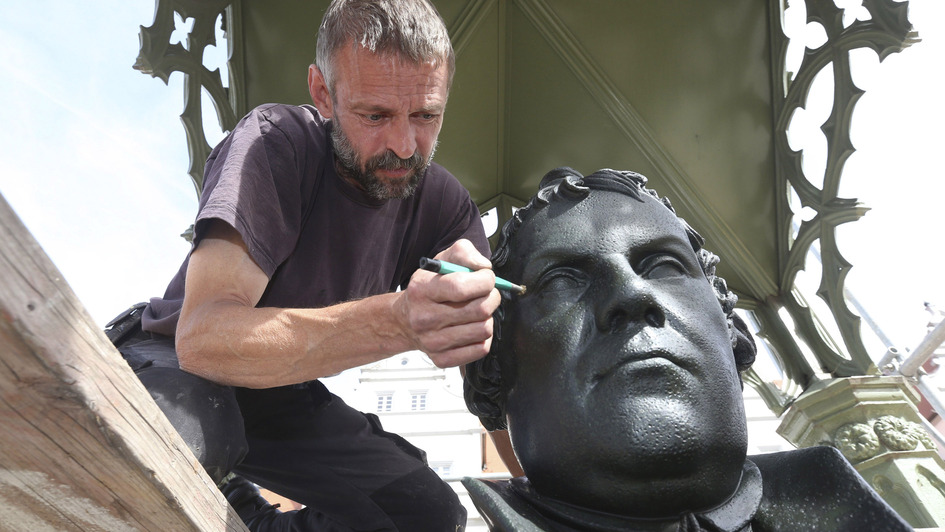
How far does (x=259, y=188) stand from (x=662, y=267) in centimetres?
104

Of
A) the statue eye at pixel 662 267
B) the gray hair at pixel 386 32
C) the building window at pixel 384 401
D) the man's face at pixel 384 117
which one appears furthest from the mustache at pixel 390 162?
the building window at pixel 384 401

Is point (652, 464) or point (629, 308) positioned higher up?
point (629, 308)

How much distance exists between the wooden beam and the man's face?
3.59 feet

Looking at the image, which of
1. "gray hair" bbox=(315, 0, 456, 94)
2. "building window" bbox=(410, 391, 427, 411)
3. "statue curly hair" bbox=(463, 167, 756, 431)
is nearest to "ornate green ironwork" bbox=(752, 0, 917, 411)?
"statue curly hair" bbox=(463, 167, 756, 431)

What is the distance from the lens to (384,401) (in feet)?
41.6

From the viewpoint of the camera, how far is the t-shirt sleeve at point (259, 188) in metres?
1.81

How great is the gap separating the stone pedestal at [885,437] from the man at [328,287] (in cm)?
245

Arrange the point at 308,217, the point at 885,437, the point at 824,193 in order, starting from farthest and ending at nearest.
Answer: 1. the point at 824,193
2. the point at 885,437
3. the point at 308,217

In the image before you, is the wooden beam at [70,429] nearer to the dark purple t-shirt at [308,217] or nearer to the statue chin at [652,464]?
the statue chin at [652,464]

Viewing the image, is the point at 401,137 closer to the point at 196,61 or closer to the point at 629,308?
the point at 629,308

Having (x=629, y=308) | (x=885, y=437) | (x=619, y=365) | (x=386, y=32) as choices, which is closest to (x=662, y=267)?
(x=629, y=308)

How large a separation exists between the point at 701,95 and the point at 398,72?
3.15 meters

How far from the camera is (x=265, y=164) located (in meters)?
1.95

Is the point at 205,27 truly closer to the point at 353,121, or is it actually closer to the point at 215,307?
the point at 353,121
